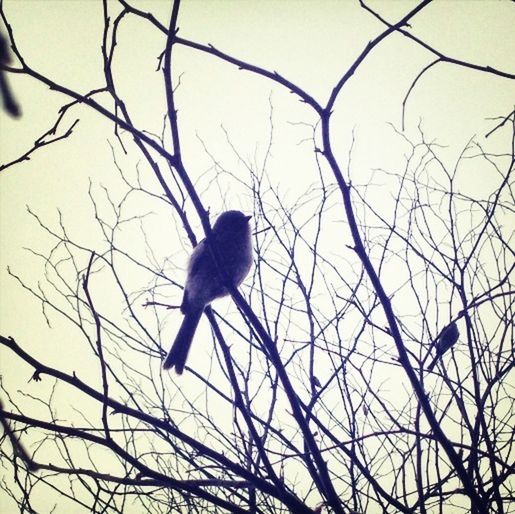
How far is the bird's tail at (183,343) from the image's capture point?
2.99m

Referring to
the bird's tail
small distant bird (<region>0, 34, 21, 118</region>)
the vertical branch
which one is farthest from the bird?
small distant bird (<region>0, 34, 21, 118</region>)

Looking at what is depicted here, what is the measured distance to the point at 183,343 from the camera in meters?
3.16

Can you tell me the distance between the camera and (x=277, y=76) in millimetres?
1584

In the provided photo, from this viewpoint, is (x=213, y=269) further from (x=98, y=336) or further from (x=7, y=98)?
(x=7, y=98)

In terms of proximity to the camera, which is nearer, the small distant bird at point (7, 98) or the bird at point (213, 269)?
the small distant bird at point (7, 98)

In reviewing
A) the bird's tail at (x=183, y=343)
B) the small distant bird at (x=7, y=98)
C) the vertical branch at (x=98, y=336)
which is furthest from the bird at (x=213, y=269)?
the small distant bird at (x=7, y=98)

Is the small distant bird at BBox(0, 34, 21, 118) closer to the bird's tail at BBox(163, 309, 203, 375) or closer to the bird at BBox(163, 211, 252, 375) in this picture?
the bird's tail at BBox(163, 309, 203, 375)

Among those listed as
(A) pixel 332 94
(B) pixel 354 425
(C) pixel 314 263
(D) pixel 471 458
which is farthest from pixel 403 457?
(A) pixel 332 94

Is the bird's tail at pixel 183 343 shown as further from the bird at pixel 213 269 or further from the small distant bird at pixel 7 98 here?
the small distant bird at pixel 7 98

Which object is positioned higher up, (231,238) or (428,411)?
(231,238)

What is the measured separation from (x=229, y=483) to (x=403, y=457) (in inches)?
53.2

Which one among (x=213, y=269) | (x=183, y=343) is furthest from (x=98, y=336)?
(x=213, y=269)

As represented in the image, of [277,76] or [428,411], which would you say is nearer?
[277,76]

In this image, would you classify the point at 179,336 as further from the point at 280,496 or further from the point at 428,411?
the point at 428,411
